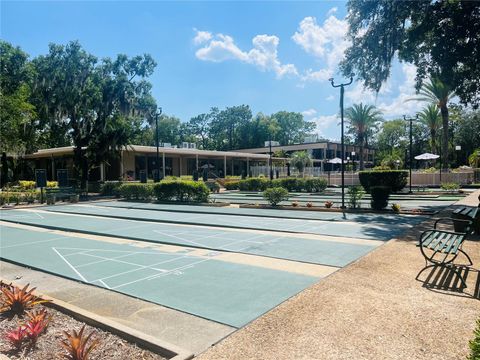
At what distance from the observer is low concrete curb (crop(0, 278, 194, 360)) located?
3.37m

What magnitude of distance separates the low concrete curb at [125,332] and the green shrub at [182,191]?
51.4 ft

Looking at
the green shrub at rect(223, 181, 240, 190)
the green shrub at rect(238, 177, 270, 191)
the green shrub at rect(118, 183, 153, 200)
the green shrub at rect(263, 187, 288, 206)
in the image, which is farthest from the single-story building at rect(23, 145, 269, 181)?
the green shrub at rect(263, 187, 288, 206)

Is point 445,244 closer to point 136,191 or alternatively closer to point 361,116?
point 136,191

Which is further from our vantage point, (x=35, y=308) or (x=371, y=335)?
(x=35, y=308)

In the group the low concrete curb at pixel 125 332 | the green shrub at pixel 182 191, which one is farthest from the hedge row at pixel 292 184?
the low concrete curb at pixel 125 332

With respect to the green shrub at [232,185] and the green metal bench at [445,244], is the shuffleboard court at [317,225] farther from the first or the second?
the green shrub at [232,185]

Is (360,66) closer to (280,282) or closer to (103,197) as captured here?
(280,282)

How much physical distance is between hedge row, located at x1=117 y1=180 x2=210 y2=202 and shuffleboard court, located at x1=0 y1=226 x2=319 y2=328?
11239 mm

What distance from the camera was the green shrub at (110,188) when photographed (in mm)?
26669

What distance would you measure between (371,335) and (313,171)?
38235mm

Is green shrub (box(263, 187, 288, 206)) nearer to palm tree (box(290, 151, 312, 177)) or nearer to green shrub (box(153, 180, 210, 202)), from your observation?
green shrub (box(153, 180, 210, 202))

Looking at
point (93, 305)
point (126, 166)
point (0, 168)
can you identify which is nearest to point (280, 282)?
point (93, 305)

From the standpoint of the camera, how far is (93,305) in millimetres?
4867

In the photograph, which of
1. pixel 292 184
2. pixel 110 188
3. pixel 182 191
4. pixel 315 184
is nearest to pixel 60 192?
pixel 110 188
